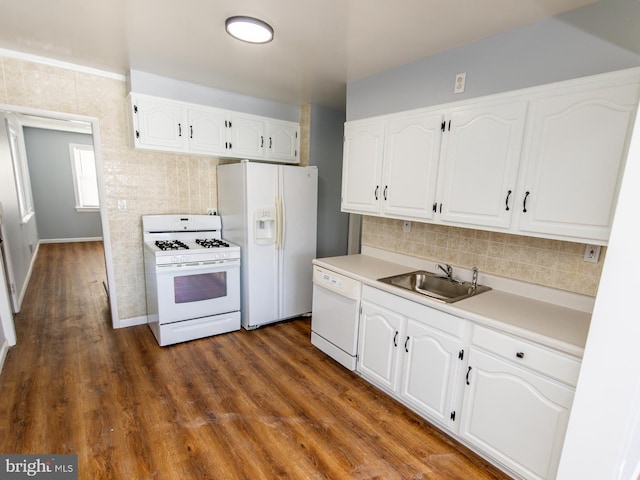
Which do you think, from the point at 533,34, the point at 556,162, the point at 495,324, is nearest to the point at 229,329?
the point at 495,324

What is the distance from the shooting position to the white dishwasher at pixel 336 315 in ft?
8.32

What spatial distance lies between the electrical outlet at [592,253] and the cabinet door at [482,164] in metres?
0.45

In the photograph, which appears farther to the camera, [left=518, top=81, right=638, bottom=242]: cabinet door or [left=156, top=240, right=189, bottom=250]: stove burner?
[left=156, top=240, right=189, bottom=250]: stove burner

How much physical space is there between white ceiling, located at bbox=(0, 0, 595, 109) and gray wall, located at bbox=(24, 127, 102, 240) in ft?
17.2

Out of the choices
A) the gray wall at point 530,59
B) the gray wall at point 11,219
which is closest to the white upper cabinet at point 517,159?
the gray wall at point 530,59

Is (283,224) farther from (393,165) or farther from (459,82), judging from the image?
(459,82)

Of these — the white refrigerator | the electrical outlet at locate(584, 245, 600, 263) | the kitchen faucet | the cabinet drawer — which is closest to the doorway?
the white refrigerator

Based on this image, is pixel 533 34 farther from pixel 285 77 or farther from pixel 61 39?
pixel 61 39

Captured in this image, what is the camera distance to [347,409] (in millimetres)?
2230

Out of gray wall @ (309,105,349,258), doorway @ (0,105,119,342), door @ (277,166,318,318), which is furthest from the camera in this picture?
gray wall @ (309,105,349,258)

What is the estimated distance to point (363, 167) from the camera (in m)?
2.69

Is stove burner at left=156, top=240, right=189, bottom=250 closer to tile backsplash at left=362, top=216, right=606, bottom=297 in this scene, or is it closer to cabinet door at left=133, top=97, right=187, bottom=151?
cabinet door at left=133, top=97, right=187, bottom=151

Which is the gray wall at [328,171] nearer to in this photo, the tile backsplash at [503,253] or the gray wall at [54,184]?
the tile backsplash at [503,253]

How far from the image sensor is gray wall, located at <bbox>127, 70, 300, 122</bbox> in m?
2.90
